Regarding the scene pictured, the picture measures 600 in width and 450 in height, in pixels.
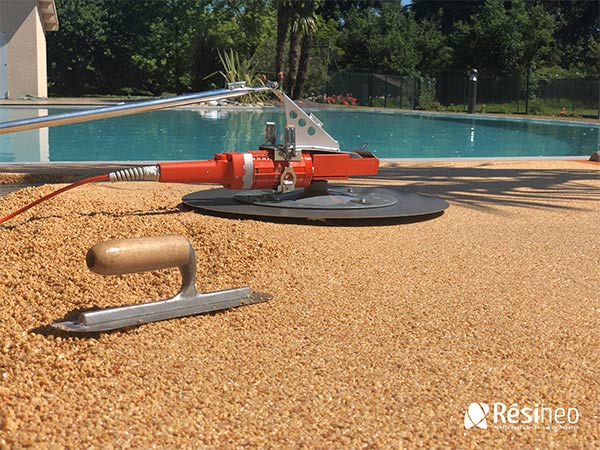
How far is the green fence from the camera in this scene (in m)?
29.4

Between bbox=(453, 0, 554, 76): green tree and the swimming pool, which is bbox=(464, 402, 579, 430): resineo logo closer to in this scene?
the swimming pool

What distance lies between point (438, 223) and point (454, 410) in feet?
10.8

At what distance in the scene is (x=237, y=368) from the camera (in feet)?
9.53

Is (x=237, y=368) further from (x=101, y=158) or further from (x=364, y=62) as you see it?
(x=364, y=62)

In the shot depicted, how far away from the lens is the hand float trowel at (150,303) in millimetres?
2980

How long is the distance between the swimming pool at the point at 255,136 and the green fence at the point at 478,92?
12.5 ft

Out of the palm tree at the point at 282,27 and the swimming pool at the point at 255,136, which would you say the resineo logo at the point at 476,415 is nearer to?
the swimming pool at the point at 255,136

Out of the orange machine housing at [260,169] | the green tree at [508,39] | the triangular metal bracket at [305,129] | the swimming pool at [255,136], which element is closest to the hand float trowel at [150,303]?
the orange machine housing at [260,169]

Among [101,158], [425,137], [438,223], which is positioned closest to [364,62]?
[425,137]

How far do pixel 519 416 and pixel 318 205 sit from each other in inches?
129

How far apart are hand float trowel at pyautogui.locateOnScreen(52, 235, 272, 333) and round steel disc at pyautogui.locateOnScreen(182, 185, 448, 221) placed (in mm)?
1934

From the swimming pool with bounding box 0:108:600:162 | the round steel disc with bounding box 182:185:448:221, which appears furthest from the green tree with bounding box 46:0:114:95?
the round steel disc with bounding box 182:185:448:221

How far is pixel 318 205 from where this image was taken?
569cm

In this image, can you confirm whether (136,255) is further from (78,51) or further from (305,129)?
(78,51)
